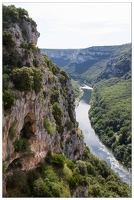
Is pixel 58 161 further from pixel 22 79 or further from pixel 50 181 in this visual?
pixel 22 79

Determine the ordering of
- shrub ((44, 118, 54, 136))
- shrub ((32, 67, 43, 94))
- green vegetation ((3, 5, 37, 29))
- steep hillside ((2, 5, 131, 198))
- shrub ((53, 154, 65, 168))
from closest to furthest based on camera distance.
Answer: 1. steep hillside ((2, 5, 131, 198))
2. shrub ((32, 67, 43, 94))
3. shrub ((53, 154, 65, 168))
4. shrub ((44, 118, 54, 136))
5. green vegetation ((3, 5, 37, 29))

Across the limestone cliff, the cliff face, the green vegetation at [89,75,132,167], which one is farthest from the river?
the limestone cliff

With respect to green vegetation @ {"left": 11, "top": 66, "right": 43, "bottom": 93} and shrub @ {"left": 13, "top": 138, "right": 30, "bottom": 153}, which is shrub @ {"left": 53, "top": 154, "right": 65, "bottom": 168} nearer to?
shrub @ {"left": 13, "top": 138, "right": 30, "bottom": 153}

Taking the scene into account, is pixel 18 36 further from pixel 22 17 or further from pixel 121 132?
pixel 121 132

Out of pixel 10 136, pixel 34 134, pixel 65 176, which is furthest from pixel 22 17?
pixel 65 176

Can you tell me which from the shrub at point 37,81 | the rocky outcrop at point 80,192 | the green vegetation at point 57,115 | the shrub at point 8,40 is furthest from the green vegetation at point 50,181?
the shrub at point 8,40

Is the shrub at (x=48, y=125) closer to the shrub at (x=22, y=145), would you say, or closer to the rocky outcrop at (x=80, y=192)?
the shrub at (x=22, y=145)

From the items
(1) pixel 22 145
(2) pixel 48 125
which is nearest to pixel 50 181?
(1) pixel 22 145

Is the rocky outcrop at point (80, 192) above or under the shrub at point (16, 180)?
under
